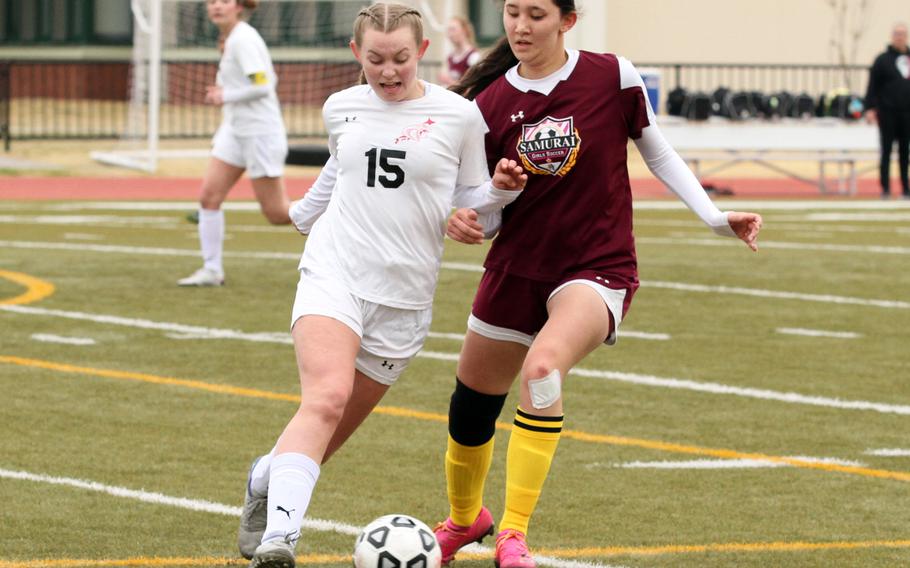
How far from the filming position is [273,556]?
5.19m

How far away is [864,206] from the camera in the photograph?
23672mm

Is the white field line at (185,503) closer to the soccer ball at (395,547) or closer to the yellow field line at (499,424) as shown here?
the soccer ball at (395,547)

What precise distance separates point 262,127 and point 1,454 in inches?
253

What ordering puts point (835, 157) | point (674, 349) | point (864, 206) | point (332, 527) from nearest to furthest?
point (332, 527) → point (674, 349) → point (864, 206) → point (835, 157)

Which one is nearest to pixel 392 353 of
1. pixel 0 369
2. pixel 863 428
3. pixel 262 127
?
pixel 863 428

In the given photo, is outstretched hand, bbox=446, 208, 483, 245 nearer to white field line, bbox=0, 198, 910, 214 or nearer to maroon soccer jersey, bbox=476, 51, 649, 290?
maroon soccer jersey, bbox=476, 51, 649, 290

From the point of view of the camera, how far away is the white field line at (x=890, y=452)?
8219 millimetres

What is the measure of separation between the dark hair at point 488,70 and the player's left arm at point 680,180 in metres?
0.41

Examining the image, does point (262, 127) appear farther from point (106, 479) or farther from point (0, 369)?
point (106, 479)

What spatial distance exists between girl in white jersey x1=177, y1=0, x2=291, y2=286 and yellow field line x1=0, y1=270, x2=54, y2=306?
3.55 ft

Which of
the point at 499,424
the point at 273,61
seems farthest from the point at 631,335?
the point at 273,61

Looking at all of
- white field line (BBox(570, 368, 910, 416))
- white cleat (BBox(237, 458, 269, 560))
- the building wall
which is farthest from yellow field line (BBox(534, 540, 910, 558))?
the building wall

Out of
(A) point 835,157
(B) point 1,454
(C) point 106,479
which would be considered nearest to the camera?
(C) point 106,479

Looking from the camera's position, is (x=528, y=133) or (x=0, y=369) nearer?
(x=528, y=133)
